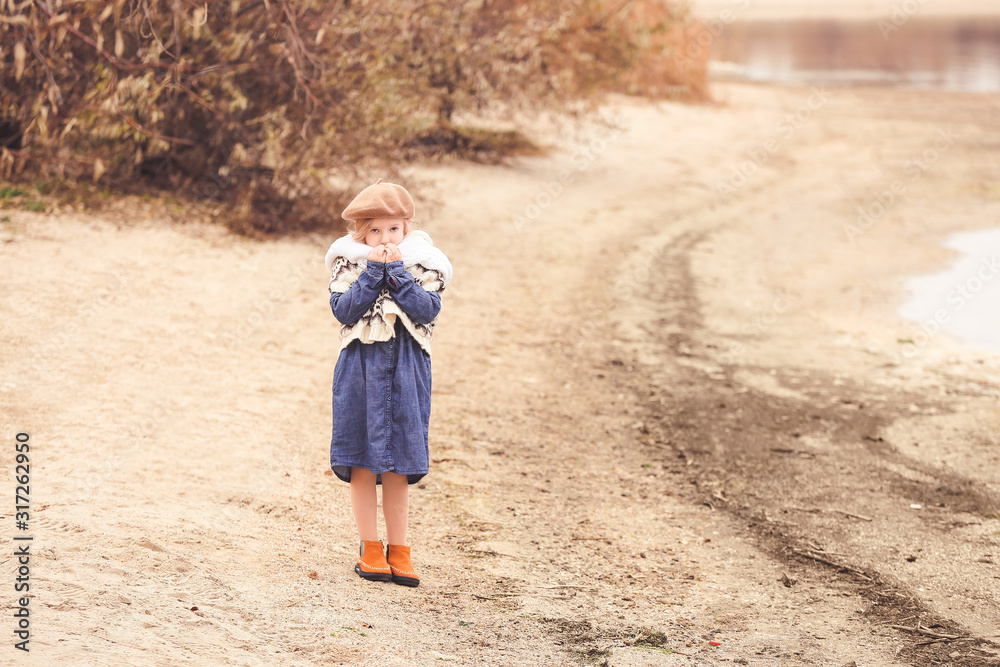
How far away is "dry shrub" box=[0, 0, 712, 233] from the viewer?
403 inches

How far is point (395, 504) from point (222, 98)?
798 cm

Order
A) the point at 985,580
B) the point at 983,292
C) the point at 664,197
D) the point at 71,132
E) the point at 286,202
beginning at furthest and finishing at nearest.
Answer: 1. the point at 664,197
2. the point at 983,292
3. the point at 286,202
4. the point at 71,132
5. the point at 985,580

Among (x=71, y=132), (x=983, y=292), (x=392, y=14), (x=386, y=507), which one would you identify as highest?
(x=392, y=14)

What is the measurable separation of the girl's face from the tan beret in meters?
0.03

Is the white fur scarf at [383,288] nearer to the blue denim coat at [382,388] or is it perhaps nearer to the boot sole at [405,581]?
Answer: the blue denim coat at [382,388]

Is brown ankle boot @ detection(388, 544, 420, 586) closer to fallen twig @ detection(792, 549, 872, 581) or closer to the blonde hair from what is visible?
the blonde hair

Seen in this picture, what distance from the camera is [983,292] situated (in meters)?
13.0

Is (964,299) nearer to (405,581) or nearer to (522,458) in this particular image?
(522,458)

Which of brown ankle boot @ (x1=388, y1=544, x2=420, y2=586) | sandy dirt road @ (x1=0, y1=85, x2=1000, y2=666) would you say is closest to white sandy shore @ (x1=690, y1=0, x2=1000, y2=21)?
sandy dirt road @ (x1=0, y1=85, x2=1000, y2=666)

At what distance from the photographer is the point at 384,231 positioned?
14.8 feet

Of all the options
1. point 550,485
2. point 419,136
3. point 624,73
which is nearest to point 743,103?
point 624,73

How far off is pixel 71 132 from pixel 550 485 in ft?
22.9

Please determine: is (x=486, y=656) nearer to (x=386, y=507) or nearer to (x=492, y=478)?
(x=386, y=507)

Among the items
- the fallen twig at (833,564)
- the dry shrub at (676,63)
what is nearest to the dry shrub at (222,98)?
the fallen twig at (833,564)
